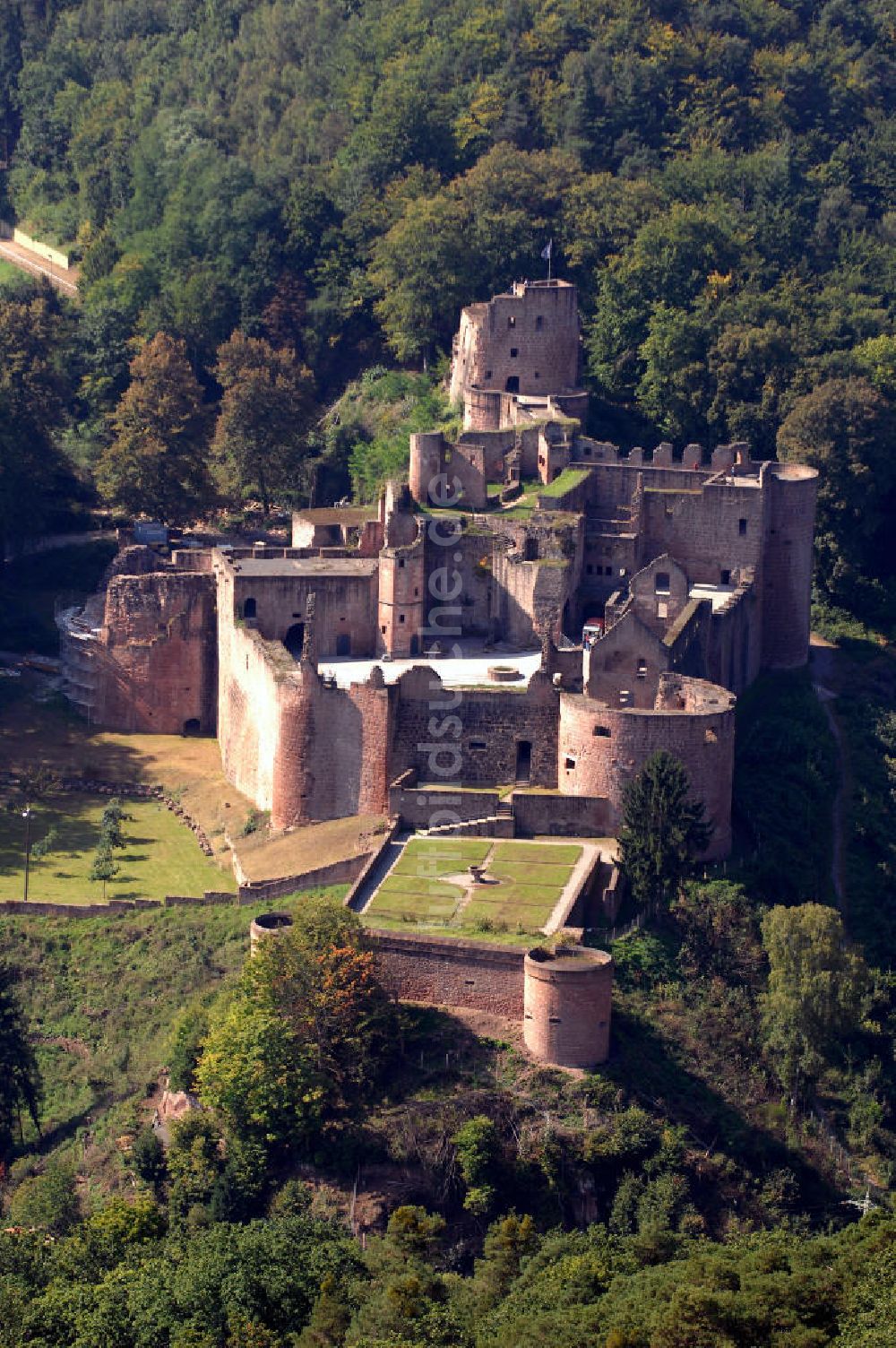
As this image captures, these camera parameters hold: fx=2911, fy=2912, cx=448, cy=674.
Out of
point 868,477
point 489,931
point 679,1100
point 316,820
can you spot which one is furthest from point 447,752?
point 868,477

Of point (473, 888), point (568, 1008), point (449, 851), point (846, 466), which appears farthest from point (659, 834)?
point (846, 466)

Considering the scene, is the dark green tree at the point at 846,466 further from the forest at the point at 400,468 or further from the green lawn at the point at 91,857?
the green lawn at the point at 91,857

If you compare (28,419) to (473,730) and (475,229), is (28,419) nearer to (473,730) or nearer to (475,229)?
(475,229)

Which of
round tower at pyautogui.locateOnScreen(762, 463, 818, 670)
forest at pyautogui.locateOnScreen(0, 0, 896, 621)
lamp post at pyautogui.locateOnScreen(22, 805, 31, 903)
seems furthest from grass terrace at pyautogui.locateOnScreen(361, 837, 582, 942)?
forest at pyautogui.locateOnScreen(0, 0, 896, 621)

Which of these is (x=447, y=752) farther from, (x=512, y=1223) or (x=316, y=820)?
(x=512, y=1223)

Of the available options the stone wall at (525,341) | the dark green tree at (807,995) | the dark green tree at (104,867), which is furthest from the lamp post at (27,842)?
the stone wall at (525,341)

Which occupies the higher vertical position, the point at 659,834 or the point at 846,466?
the point at 846,466

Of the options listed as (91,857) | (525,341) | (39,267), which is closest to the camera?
(91,857)
